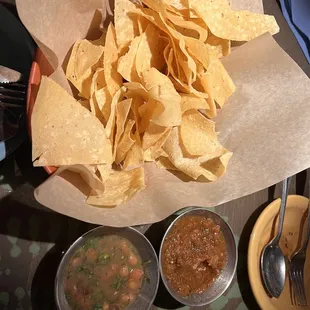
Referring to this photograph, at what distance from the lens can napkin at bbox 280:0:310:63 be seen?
134cm

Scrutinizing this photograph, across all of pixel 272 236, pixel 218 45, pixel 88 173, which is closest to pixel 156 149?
pixel 88 173

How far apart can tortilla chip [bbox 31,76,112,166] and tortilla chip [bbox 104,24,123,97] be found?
0.34ft

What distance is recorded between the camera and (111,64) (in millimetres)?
940

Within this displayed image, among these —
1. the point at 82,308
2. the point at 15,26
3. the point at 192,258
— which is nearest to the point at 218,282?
the point at 192,258

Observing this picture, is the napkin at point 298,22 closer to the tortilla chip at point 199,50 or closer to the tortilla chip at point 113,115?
the tortilla chip at point 199,50

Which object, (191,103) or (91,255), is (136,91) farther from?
(91,255)

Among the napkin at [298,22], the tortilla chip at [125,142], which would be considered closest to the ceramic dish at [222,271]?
the tortilla chip at [125,142]

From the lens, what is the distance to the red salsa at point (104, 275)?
1.03 m

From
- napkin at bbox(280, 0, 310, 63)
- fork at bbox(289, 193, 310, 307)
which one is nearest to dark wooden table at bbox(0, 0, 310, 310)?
fork at bbox(289, 193, 310, 307)

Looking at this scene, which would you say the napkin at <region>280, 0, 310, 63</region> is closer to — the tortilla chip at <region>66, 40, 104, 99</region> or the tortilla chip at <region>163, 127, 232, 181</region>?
the tortilla chip at <region>163, 127, 232, 181</region>

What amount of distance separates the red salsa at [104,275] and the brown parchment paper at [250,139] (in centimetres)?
19

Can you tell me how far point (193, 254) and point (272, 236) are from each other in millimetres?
255

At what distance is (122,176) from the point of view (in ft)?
3.13

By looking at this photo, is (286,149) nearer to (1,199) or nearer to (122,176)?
(122,176)
